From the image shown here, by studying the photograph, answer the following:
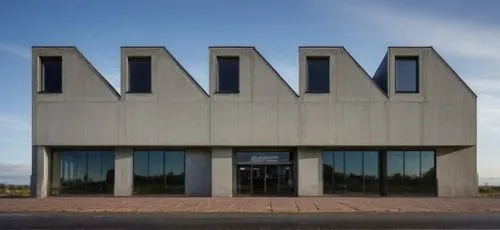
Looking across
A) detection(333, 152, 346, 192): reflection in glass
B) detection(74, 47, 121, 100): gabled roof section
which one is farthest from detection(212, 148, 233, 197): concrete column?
detection(74, 47, 121, 100): gabled roof section

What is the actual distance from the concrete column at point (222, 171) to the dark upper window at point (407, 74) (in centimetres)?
1299

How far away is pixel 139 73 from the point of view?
4878 centimetres

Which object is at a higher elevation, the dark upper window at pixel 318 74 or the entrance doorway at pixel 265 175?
the dark upper window at pixel 318 74

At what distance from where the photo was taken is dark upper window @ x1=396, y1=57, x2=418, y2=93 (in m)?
49.1

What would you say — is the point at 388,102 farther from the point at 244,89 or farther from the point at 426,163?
the point at 244,89

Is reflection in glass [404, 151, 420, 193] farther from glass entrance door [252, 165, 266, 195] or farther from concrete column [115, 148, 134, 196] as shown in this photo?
concrete column [115, 148, 134, 196]

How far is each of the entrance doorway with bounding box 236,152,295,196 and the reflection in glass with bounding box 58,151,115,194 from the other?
30.8 feet

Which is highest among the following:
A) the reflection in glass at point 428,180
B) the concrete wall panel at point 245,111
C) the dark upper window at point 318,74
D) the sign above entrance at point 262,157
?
the dark upper window at point 318,74

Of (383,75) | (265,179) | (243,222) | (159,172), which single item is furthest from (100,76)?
(243,222)

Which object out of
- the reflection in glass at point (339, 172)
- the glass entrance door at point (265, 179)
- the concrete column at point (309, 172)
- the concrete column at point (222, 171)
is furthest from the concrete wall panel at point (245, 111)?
the glass entrance door at point (265, 179)

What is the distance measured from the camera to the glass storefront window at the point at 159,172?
49250mm

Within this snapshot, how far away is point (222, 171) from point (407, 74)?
48.7 ft

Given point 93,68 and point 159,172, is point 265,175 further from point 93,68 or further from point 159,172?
point 93,68

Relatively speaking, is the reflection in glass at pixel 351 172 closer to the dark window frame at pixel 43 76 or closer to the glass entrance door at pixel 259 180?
the glass entrance door at pixel 259 180
